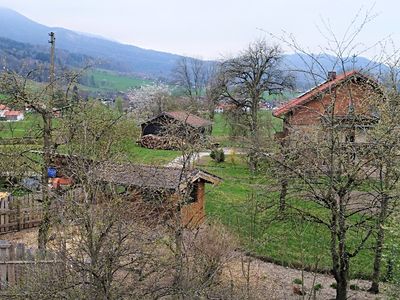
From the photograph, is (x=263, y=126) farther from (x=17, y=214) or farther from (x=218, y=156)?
(x=17, y=214)

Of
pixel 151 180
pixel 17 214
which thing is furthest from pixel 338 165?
pixel 17 214

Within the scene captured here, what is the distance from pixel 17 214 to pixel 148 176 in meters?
6.59

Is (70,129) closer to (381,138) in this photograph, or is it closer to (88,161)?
(88,161)

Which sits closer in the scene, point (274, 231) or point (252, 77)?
point (274, 231)

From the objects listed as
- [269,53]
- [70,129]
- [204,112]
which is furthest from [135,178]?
[204,112]

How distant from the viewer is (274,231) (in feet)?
56.6

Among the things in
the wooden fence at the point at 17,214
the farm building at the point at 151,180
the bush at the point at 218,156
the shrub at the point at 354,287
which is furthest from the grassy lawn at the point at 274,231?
the bush at the point at 218,156

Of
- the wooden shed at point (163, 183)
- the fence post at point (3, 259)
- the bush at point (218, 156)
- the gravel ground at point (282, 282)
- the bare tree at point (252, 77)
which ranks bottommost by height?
the bush at point (218, 156)

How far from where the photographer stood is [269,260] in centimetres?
1470

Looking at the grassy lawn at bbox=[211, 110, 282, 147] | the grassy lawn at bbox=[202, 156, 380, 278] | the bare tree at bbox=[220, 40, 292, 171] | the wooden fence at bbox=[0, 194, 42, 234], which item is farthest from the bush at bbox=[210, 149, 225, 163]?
the wooden fence at bbox=[0, 194, 42, 234]

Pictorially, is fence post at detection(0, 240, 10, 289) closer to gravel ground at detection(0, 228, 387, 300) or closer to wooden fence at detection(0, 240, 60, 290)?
wooden fence at detection(0, 240, 60, 290)

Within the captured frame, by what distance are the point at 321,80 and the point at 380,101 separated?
3.01m

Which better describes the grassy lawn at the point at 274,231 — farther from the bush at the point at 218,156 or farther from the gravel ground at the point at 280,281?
the bush at the point at 218,156

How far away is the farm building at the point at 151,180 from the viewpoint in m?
8.14
